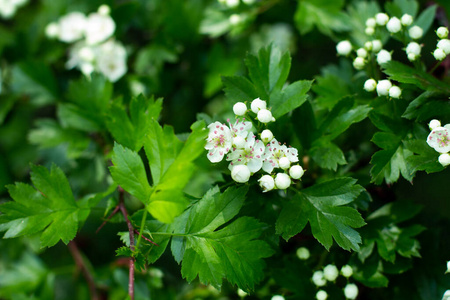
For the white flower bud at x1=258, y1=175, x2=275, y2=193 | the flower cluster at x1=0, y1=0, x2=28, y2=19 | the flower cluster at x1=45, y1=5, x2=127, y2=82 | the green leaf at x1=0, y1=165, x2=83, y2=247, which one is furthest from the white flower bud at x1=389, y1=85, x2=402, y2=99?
the flower cluster at x1=0, y1=0, x2=28, y2=19

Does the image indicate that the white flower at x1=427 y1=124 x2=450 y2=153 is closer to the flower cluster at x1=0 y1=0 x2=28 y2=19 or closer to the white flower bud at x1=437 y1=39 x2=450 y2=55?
the white flower bud at x1=437 y1=39 x2=450 y2=55

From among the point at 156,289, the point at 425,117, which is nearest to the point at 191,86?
the point at 156,289

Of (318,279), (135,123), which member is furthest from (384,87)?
(135,123)

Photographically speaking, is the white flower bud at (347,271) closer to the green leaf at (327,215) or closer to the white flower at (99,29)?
the green leaf at (327,215)

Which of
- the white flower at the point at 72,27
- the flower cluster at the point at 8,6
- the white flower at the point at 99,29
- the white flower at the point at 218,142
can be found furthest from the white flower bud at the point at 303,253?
the flower cluster at the point at 8,6

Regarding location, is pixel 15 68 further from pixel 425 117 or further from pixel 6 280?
pixel 425 117
